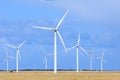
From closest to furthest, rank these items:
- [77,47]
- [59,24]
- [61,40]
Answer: [61,40]
[59,24]
[77,47]

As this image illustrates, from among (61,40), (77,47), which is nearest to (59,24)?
(61,40)

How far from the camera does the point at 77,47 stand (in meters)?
101

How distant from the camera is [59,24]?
7294cm

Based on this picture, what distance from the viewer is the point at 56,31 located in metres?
75.1

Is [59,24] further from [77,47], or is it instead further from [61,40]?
[77,47]

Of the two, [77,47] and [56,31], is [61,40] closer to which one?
[56,31]

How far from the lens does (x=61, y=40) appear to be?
64.1 metres

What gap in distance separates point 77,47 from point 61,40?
3720cm

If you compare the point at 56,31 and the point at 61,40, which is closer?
the point at 61,40

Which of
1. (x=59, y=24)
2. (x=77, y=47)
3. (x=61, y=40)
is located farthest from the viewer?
(x=77, y=47)

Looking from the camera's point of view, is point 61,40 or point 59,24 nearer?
point 61,40

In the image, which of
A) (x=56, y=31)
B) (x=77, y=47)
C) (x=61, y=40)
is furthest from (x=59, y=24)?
(x=77, y=47)

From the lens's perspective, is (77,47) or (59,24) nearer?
(59,24)

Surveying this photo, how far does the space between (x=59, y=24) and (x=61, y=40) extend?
30.4ft
